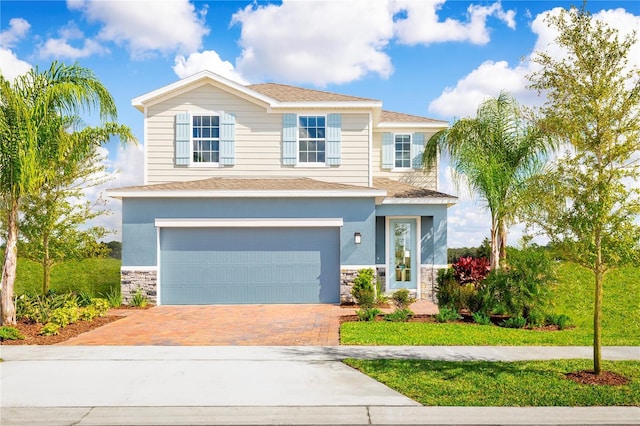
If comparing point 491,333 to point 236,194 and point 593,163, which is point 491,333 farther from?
point 236,194

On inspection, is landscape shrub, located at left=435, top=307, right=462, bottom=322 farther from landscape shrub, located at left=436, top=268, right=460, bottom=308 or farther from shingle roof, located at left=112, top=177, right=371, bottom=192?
shingle roof, located at left=112, top=177, right=371, bottom=192

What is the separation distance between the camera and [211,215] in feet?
56.6

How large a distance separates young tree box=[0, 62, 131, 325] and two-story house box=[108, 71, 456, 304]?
3.75 meters

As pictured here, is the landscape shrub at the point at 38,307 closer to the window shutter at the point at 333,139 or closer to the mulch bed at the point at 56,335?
the mulch bed at the point at 56,335

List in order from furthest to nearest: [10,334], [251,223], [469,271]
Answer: [251,223]
[469,271]
[10,334]

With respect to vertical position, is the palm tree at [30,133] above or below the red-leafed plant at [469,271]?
above

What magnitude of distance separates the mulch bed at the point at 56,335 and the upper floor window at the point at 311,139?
8215mm

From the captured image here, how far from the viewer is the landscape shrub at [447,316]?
13.4 meters

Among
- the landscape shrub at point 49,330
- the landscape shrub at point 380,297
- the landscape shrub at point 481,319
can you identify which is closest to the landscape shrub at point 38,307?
the landscape shrub at point 49,330

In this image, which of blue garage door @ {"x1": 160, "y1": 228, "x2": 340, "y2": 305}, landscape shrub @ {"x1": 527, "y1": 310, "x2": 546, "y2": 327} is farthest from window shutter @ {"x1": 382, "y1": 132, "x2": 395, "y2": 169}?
landscape shrub @ {"x1": 527, "y1": 310, "x2": 546, "y2": 327}

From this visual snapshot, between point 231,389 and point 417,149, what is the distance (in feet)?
50.4

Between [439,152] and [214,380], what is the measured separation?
46.6 ft

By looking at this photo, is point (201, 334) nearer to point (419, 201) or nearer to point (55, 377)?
point (55, 377)

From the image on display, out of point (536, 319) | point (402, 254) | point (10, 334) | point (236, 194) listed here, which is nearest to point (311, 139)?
point (236, 194)
